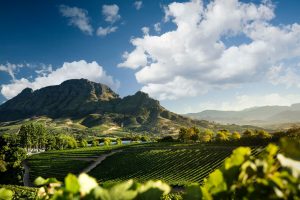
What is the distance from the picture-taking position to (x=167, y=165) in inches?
3017

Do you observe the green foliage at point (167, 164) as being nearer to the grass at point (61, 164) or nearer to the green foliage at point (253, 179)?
the grass at point (61, 164)

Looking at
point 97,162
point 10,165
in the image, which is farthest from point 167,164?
point 10,165

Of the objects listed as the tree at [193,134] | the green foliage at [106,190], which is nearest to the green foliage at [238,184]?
the green foliage at [106,190]

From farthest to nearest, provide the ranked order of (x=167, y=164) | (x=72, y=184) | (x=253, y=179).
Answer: (x=167, y=164) → (x=253, y=179) → (x=72, y=184)

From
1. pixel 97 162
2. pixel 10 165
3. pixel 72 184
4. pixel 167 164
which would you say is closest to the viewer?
pixel 72 184

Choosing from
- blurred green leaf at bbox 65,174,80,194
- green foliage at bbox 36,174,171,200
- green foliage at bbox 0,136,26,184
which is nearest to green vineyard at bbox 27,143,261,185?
green foliage at bbox 0,136,26,184

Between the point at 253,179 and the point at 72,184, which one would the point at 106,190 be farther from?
the point at 253,179

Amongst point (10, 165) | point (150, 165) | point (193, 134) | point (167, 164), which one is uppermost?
point (193, 134)

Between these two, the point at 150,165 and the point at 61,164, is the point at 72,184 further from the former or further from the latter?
the point at 61,164

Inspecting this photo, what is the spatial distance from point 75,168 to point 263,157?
94.5 m

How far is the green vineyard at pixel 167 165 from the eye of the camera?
6619 cm

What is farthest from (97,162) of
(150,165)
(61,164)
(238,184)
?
(238,184)

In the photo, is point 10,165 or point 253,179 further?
point 10,165

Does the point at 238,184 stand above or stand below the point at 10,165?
above
